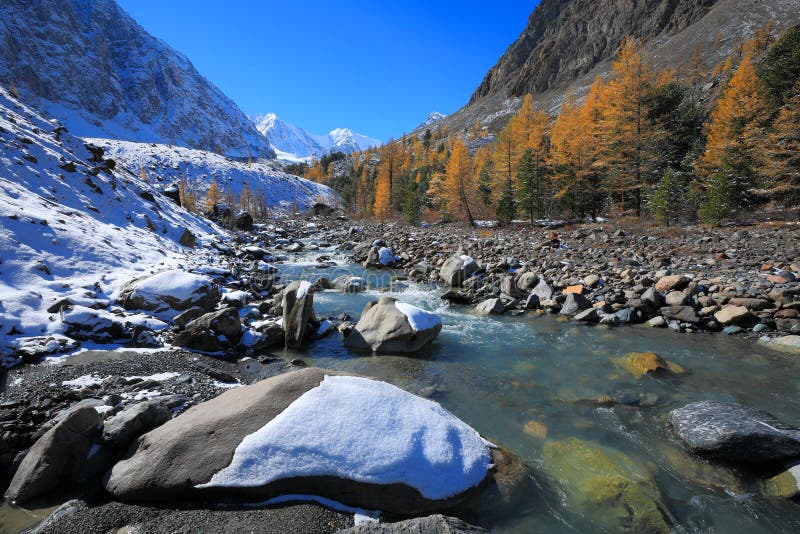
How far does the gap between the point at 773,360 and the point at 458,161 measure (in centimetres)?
3088

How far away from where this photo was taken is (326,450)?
4.11m

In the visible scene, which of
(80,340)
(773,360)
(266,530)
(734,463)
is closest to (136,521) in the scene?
(266,530)

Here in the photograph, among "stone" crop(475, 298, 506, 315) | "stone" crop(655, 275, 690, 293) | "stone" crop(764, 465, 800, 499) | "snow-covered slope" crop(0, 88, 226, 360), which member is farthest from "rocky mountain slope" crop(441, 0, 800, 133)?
"snow-covered slope" crop(0, 88, 226, 360)

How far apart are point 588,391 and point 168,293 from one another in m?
11.7

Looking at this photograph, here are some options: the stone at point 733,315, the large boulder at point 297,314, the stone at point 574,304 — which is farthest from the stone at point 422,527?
the stone at point 733,315

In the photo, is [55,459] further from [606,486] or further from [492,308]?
[492,308]

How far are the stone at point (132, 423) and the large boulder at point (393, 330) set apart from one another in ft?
18.5

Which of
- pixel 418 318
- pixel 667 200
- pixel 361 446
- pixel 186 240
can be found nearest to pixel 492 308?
pixel 418 318

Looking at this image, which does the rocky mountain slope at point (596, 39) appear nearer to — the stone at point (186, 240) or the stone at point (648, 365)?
the stone at point (648, 365)

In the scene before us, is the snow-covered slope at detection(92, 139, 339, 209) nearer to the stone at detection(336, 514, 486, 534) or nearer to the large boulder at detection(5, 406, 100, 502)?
the large boulder at detection(5, 406, 100, 502)

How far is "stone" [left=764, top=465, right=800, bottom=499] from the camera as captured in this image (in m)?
4.44

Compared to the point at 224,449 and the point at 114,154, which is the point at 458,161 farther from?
the point at 114,154

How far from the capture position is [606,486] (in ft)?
15.4

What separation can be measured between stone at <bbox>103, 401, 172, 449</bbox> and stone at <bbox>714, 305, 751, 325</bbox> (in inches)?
538
